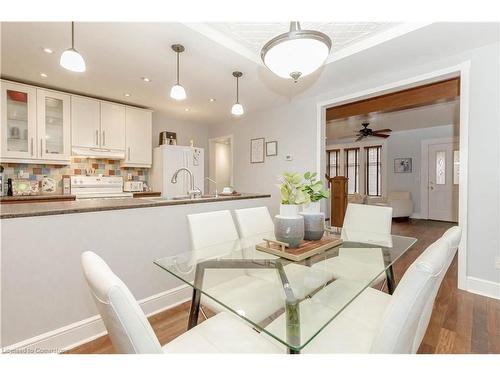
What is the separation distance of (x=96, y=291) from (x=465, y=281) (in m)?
3.10

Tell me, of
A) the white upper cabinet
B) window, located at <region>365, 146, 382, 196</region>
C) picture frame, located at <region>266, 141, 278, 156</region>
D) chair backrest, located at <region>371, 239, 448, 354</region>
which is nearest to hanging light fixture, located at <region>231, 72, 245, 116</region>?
picture frame, located at <region>266, 141, 278, 156</region>

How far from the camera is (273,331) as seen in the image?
88 centimetres

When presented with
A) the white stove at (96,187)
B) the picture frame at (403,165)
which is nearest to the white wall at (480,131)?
the white stove at (96,187)

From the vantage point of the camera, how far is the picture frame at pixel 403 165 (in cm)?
679

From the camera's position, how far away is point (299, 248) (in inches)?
59.2

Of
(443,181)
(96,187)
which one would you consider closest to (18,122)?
(96,187)

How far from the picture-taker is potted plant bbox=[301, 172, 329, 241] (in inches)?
62.9

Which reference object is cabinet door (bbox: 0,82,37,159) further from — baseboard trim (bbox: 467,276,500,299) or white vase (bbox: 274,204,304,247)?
baseboard trim (bbox: 467,276,500,299)

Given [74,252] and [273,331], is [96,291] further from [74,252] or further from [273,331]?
[74,252]

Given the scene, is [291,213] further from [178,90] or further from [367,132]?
[367,132]

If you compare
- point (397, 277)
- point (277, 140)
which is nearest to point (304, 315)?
point (397, 277)

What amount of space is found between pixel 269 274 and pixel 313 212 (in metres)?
0.54

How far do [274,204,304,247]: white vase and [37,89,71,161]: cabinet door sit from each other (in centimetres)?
350

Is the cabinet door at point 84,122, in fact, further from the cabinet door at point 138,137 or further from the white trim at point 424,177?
the white trim at point 424,177
